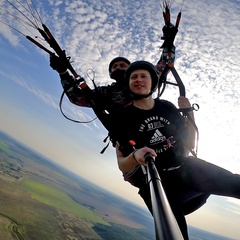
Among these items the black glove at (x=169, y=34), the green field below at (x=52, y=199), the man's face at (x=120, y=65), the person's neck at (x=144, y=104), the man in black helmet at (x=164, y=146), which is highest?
the black glove at (x=169, y=34)

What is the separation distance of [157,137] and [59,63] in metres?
2.83

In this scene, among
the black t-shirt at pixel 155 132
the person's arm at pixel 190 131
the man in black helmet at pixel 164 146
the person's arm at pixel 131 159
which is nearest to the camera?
the person's arm at pixel 131 159

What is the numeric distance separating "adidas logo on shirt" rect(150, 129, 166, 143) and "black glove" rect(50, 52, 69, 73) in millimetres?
2720

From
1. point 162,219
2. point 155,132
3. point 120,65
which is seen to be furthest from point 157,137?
point 120,65

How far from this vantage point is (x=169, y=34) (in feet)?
15.1

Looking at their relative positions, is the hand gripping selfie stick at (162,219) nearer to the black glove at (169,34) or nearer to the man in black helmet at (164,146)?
the man in black helmet at (164,146)

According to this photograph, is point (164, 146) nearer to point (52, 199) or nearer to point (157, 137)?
point (157, 137)

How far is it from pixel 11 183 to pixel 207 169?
154582 millimetres

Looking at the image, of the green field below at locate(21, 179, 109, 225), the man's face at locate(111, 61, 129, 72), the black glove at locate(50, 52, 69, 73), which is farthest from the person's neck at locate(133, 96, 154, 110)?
the green field below at locate(21, 179, 109, 225)

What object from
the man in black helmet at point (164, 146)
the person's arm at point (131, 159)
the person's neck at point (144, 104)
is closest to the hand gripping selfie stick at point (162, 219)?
the person's arm at point (131, 159)

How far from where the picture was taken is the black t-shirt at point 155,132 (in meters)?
2.68

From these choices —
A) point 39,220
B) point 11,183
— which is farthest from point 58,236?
point 11,183

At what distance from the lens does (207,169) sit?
2.53 metres

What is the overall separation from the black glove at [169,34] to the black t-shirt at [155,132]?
2.17 meters
